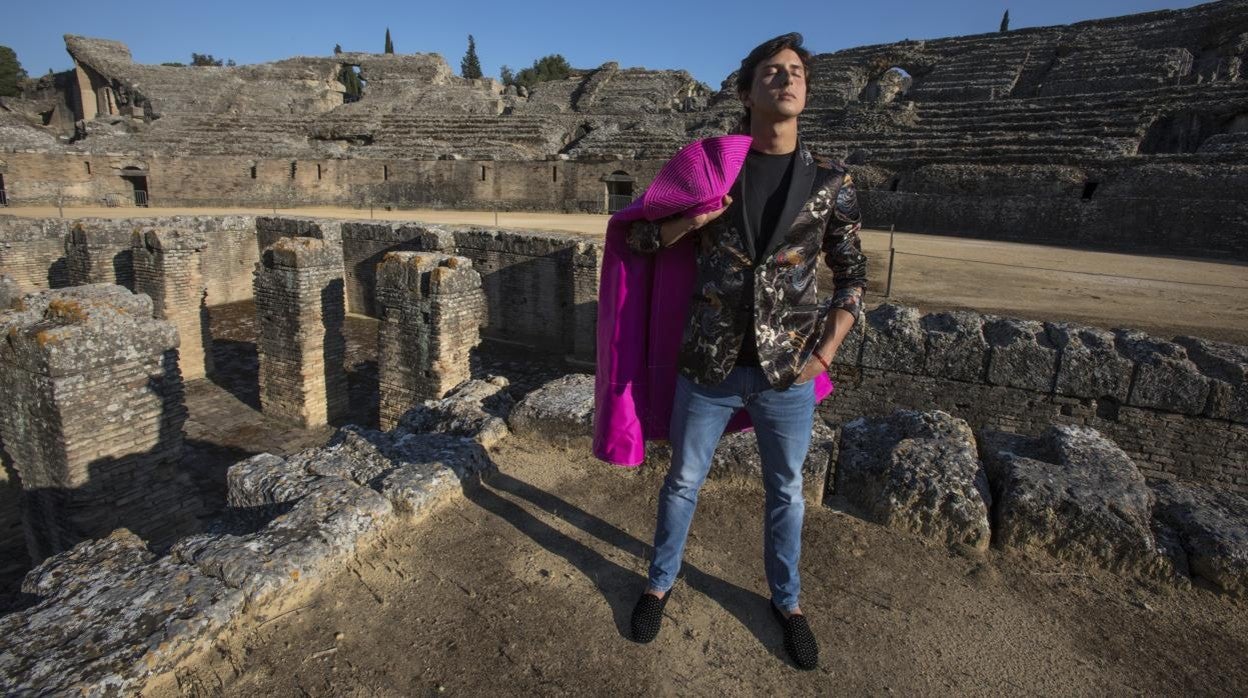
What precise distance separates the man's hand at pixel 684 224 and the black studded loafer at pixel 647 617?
1.38 m

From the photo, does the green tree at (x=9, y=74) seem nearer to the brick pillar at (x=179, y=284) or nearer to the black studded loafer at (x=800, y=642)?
the brick pillar at (x=179, y=284)

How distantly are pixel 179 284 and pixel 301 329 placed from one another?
10.8 ft

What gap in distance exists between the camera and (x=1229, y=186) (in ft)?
49.2

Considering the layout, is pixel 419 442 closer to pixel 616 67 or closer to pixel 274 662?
pixel 274 662

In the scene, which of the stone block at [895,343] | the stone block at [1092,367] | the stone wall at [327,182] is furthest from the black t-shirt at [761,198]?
Result: the stone wall at [327,182]

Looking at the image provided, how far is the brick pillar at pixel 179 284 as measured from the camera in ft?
32.2

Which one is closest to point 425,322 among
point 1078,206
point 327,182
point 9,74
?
point 1078,206

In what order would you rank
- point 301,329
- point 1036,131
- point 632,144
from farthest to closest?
point 632,144, point 1036,131, point 301,329

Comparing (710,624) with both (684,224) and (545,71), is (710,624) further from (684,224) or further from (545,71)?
(545,71)

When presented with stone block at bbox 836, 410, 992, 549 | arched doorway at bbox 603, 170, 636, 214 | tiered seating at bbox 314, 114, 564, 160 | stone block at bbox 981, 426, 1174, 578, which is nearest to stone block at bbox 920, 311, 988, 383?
stone block at bbox 836, 410, 992, 549

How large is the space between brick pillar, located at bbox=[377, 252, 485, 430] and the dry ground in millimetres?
6801

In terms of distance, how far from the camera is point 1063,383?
16.6 feet

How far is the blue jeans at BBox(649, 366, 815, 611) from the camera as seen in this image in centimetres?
Answer: 238

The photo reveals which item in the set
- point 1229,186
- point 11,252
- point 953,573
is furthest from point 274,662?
point 1229,186
